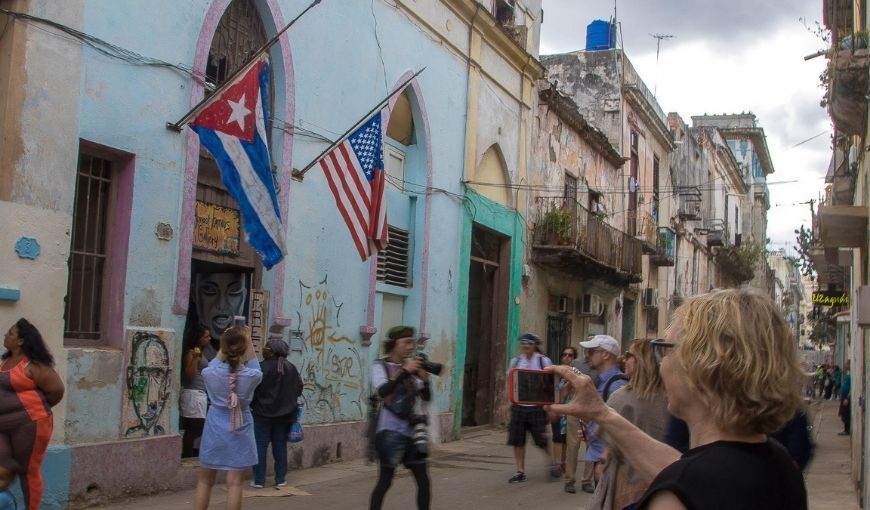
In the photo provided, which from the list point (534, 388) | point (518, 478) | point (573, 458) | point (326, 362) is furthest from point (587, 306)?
point (534, 388)

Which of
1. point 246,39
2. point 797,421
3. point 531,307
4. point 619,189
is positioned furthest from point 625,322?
point 797,421

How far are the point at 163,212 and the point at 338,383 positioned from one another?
403 centimetres

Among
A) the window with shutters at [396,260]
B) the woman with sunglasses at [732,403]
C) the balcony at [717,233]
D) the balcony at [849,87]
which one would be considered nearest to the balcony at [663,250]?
the balcony at [717,233]

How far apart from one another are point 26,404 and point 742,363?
568cm

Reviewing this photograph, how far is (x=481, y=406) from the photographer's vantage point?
18.3 metres

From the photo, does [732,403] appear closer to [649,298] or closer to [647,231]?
[647,231]

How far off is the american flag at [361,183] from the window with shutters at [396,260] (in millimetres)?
2584

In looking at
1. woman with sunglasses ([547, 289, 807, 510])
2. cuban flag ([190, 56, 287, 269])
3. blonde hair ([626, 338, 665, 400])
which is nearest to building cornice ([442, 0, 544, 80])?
cuban flag ([190, 56, 287, 269])

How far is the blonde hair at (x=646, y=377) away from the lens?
478 centimetres

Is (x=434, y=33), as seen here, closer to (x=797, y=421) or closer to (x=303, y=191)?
(x=303, y=191)

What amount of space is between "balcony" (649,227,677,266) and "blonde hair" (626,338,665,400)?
25.5 metres

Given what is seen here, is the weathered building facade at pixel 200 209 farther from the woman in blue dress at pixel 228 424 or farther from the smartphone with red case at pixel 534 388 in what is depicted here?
the smartphone with red case at pixel 534 388

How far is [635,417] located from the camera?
490cm

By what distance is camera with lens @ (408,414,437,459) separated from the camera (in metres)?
7.50
